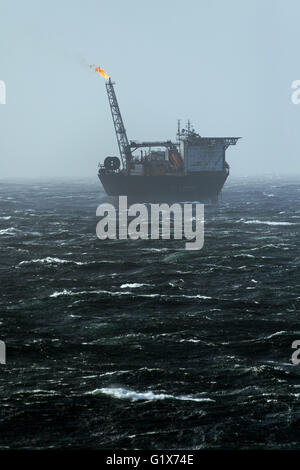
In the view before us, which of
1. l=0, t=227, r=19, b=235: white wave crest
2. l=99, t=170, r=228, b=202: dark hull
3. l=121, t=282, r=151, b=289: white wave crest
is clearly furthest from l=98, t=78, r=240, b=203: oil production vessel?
l=121, t=282, r=151, b=289: white wave crest

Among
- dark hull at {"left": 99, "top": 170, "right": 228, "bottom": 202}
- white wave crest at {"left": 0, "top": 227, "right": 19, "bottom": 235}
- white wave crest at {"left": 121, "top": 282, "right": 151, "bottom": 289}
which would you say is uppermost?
dark hull at {"left": 99, "top": 170, "right": 228, "bottom": 202}

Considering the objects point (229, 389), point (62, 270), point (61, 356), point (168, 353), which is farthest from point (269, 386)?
point (62, 270)

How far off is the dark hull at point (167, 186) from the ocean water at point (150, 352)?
249 ft

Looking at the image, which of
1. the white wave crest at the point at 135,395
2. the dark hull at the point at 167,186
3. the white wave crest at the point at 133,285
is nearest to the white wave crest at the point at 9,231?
the white wave crest at the point at 133,285

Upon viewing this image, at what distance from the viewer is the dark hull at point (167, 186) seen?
132m

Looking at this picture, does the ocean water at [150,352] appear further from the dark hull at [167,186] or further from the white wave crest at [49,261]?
the dark hull at [167,186]

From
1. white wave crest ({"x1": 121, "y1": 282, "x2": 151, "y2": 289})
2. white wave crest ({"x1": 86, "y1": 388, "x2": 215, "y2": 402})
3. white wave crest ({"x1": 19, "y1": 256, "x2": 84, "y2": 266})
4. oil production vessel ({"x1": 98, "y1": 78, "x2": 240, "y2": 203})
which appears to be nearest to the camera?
white wave crest ({"x1": 86, "y1": 388, "x2": 215, "y2": 402})

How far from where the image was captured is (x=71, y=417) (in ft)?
70.2

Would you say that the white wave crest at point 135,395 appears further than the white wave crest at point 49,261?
No

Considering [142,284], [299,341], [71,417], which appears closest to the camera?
[71,417]

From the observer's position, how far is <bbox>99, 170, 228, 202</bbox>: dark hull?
132 m

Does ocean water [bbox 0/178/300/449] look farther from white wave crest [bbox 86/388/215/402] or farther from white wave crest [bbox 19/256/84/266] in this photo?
white wave crest [bbox 19/256/84/266]

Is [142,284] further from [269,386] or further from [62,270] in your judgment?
[269,386]
